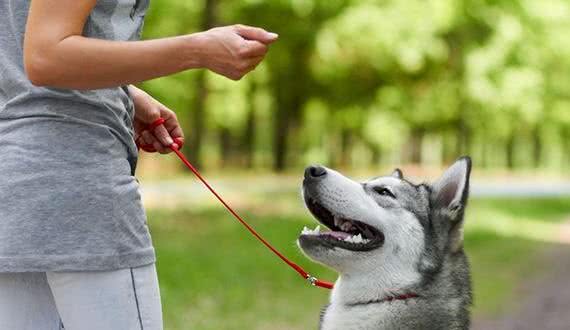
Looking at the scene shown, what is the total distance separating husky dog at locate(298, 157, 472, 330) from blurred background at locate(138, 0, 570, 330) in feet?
3.91

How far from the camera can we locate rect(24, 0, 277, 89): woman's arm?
2.64 metres

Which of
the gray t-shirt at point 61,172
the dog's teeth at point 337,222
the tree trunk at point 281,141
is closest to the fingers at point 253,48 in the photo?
the gray t-shirt at point 61,172

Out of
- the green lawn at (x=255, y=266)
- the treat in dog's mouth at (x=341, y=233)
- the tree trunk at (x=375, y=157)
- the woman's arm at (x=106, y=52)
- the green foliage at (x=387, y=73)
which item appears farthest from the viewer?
the tree trunk at (x=375, y=157)

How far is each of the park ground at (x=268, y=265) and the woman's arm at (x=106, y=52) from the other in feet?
8.54

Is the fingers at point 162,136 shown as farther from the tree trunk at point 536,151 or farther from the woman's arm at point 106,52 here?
the tree trunk at point 536,151

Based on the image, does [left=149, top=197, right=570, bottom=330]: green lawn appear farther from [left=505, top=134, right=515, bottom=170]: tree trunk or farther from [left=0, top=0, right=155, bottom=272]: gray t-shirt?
[left=505, top=134, right=515, bottom=170]: tree trunk

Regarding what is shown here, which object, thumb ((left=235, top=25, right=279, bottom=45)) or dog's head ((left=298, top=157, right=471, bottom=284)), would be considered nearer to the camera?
thumb ((left=235, top=25, right=279, bottom=45))

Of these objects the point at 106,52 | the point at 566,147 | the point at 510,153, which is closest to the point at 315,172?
the point at 106,52

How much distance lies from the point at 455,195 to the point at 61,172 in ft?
7.53

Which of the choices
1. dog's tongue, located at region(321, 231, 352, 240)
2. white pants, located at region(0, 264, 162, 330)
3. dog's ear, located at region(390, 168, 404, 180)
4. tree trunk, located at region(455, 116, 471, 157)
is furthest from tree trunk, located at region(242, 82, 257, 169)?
white pants, located at region(0, 264, 162, 330)

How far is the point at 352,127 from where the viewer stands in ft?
130

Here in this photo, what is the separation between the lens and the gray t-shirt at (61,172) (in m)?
2.77

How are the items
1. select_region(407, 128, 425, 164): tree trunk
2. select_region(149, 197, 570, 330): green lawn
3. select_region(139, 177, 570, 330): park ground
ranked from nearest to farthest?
select_region(149, 197, 570, 330): green lawn → select_region(139, 177, 570, 330): park ground → select_region(407, 128, 425, 164): tree trunk

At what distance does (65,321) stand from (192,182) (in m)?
21.8
